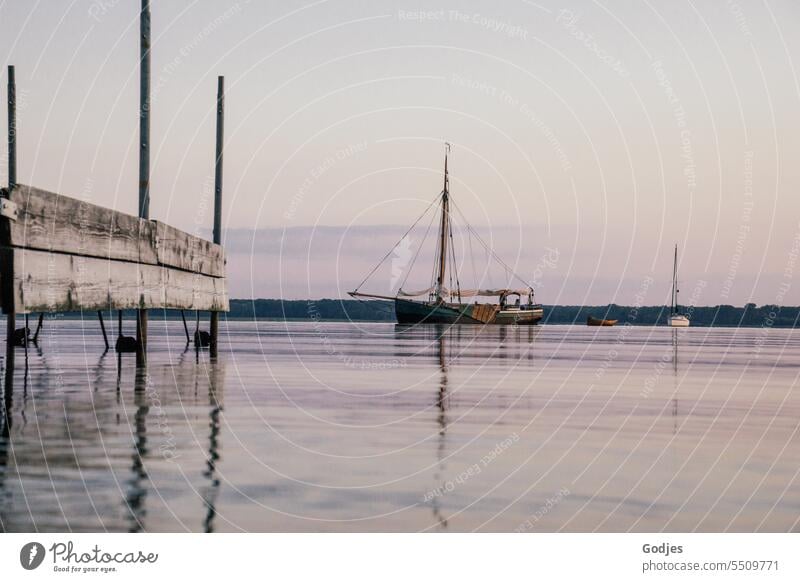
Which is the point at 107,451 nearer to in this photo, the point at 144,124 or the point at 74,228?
the point at 74,228

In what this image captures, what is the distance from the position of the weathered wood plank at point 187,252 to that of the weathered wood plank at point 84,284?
9.3 inches

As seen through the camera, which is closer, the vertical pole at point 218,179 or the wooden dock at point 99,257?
the wooden dock at point 99,257

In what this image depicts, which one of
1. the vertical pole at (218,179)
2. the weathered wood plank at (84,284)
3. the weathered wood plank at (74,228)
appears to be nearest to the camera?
the weathered wood plank at (84,284)

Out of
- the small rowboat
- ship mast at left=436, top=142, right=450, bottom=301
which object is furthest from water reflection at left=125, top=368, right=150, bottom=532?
the small rowboat

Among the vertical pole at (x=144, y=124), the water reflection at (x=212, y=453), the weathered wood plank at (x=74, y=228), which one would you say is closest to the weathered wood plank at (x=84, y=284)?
the weathered wood plank at (x=74, y=228)

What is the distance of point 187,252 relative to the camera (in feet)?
80.4

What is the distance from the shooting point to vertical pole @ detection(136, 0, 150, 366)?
71.3ft

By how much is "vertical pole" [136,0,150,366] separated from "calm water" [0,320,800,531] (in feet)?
9.68

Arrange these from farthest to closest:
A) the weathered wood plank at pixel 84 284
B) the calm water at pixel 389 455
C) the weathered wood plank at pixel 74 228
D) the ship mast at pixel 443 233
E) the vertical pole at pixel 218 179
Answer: the ship mast at pixel 443 233, the vertical pole at pixel 218 179, the weathered wood plank at pixel 74 228, the weathered wood plank at pixel 84 284, the calm water at pixel 389 455

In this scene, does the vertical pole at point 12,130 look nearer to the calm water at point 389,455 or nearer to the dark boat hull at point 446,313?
the calm water at point 389,455

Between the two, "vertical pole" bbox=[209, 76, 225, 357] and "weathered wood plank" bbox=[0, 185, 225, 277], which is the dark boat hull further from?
"weathered wood plank" bbox=[0, 185, 225, 277]

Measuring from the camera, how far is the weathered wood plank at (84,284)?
14281mm

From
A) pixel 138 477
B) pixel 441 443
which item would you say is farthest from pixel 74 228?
pixel 138 477

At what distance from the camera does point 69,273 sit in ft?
52.9
